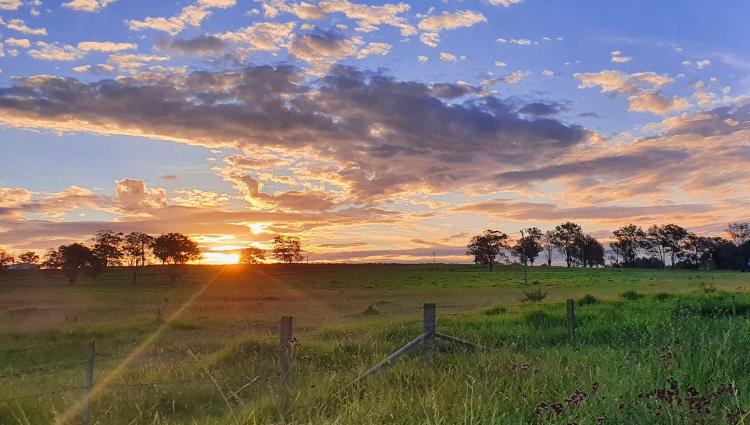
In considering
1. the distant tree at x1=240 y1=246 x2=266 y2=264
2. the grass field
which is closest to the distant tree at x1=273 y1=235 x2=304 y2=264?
the distant tree at x1=240 y1=246 x2=266 y2=264

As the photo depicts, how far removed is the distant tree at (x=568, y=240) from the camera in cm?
15825

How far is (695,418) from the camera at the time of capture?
182 inches

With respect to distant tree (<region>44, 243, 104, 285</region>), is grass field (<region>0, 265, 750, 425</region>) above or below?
below

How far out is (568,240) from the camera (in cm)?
15888

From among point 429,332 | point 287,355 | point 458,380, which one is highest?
point 429,332

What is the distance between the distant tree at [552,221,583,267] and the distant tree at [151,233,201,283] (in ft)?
310

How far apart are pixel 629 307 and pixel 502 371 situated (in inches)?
620

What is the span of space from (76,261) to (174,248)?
894 inches

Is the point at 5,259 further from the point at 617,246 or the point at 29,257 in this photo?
the point at 617,246

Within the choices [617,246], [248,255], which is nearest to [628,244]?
[617,246]

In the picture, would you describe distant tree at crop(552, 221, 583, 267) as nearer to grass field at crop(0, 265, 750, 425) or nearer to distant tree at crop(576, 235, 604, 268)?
distant tree at crop(576, 235, 604, 268)

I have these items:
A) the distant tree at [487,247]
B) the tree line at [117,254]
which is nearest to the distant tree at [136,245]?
the tree line at [117,254]

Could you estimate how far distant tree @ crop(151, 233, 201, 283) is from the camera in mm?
119500

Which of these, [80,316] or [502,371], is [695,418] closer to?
[502,371]
